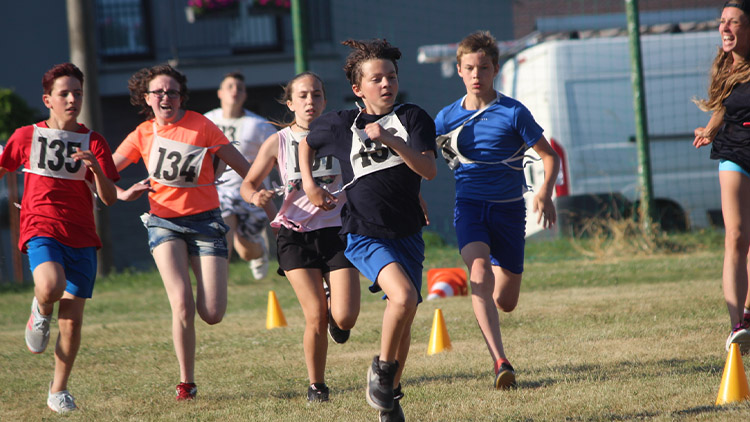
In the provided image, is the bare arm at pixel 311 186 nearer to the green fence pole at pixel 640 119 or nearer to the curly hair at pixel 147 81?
the curly hair at pixel 147 81

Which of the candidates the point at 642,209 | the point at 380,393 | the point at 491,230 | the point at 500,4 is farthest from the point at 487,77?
the point at 500,4

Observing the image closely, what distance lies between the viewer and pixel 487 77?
5.50 metres

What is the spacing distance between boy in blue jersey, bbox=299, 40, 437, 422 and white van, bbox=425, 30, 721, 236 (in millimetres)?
7171

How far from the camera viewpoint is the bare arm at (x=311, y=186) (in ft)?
15.2

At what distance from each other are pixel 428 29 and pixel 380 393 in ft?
57.5

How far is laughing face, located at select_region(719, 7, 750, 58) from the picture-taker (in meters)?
5.45

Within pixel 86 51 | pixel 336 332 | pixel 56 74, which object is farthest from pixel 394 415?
pixel 86 51

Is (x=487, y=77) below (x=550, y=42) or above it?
below

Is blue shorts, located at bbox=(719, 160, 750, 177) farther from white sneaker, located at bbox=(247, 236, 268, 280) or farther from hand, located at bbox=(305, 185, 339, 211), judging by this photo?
white sneaker, located at bbox=(247, 236, 268, 280)

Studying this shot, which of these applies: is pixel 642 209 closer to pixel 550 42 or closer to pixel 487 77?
pixel 550 42

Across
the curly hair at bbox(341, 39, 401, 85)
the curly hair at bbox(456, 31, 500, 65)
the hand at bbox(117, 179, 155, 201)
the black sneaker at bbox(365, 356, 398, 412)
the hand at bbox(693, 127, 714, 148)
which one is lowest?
the black sneaker at bbox(365, 356, 398, 412)

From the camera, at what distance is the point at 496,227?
5.50 meters

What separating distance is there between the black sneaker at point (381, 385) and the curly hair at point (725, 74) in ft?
8.88

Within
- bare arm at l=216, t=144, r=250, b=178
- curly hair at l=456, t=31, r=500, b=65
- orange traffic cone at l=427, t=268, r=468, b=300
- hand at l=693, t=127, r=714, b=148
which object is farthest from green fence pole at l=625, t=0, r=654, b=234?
bare arm at l=216, t=144, r=250, b=178
